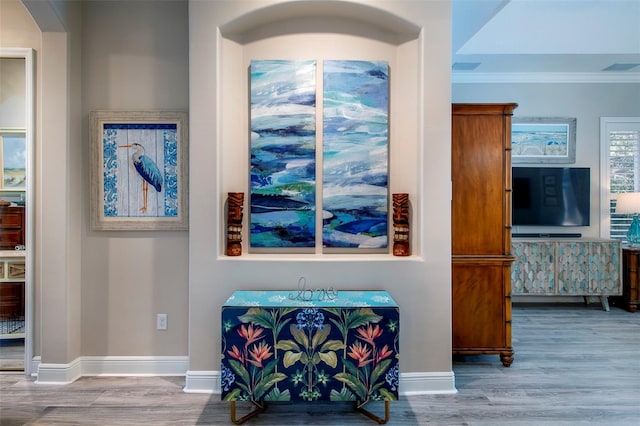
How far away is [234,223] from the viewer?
2.74m

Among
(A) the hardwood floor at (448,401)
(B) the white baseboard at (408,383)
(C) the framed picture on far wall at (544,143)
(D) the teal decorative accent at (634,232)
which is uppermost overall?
(C) the framed picture on far wall at (544,143)

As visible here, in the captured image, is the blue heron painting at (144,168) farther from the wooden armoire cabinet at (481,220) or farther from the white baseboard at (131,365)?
the wooden armoire cabinet at (481,220)

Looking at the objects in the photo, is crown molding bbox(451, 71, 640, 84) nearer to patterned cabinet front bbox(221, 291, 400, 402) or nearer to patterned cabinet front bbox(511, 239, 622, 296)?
patterned cabinet front bbox(511, 239, 622, 296)

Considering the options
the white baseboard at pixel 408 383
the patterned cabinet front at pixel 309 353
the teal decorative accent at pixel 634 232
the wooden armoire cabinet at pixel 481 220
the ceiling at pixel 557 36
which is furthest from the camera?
the teal decorative accent at pixel 634 232

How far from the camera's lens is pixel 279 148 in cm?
283

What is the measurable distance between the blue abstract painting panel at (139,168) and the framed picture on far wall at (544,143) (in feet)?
14.2

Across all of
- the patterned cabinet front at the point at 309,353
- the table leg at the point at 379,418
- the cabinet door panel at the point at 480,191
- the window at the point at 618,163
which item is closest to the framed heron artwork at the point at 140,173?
the patterned cabinet front at the point at 309,353

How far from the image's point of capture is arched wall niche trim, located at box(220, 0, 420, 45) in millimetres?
2713

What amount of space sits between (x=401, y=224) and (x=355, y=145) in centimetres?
67

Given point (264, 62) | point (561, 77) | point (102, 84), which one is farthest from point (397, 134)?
point (561, 77)

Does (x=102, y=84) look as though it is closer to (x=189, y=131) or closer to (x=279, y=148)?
(x=189, y=131)

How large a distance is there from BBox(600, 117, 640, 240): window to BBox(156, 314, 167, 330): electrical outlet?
5.43 metres

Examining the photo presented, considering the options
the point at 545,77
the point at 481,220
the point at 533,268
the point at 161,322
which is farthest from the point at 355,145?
the point at 545,77

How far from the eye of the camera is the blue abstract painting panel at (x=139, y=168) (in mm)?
2941
